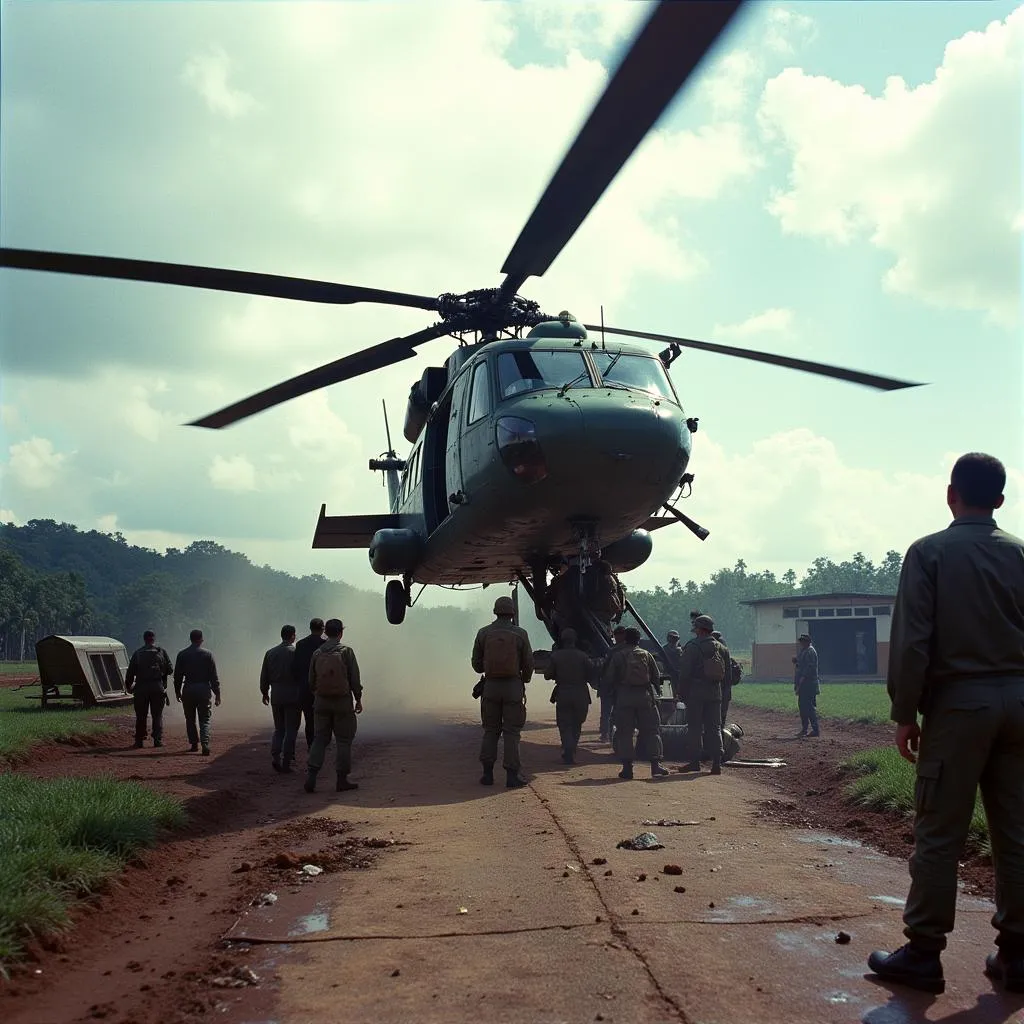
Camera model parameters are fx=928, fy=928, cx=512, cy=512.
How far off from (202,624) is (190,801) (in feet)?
241

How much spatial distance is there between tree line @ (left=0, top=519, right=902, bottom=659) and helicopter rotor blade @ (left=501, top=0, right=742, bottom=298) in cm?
3468

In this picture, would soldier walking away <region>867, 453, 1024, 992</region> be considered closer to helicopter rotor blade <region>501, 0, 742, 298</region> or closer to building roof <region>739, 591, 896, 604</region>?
helicopter rotor blade <region>501, 0, 742, 298</region>

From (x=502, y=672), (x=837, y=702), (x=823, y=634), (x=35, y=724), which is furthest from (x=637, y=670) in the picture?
(x=823, y=634)

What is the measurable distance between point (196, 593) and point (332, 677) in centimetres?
8249

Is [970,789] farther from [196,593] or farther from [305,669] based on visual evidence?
[196,593]

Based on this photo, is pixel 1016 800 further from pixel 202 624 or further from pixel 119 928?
pixel 202 624

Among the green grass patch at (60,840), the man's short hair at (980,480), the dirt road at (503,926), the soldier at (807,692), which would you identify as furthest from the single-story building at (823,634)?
the man's short hair at (980,480)

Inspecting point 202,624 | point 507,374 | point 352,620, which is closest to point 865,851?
point 507,374

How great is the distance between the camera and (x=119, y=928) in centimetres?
451

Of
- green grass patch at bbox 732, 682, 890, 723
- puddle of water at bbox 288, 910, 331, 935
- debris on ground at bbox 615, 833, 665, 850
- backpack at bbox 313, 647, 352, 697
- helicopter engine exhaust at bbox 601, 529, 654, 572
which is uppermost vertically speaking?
helicopter engine exhaust at bbox 601, 529, 654, 572

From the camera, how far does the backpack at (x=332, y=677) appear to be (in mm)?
8953

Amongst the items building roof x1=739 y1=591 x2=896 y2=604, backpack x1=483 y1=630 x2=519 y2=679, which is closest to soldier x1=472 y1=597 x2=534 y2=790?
backpack x1=483 y1=630 x2=519 y2=679

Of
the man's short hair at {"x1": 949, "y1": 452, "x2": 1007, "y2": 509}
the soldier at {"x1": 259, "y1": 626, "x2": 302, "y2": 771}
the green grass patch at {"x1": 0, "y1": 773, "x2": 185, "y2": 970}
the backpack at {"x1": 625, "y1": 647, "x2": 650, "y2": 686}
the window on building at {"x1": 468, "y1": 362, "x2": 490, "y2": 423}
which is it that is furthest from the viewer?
the soldier at {"x1": 259, "y1": 626, "x2": 302, "y2": 771}

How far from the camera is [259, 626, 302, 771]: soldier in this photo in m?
10.4
